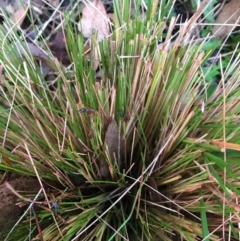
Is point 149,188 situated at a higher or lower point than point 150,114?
lower

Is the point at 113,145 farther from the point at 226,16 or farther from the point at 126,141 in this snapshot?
the point at 226,16

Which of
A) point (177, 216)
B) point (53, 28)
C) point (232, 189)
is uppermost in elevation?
point (53, 28)

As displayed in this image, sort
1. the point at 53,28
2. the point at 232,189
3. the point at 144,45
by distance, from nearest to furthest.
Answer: the point at 232,189, the point at 144,45, the point at 53,28

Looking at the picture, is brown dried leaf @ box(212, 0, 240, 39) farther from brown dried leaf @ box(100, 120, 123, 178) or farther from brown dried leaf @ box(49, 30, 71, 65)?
brown dried leaf @ box(100, 120, 123, 178)

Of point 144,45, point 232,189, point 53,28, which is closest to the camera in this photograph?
point 232,189

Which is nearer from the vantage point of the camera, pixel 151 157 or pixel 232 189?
pixel 232 189

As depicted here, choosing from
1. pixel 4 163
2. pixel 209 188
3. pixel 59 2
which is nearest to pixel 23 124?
pixel 4 163

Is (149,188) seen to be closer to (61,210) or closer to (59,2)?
(61,210)

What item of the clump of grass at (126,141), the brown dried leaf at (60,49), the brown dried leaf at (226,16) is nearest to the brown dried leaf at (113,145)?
the clump of grass at (126,141)

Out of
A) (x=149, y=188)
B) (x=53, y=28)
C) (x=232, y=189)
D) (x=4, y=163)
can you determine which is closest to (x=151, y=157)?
(x=149, y=188)

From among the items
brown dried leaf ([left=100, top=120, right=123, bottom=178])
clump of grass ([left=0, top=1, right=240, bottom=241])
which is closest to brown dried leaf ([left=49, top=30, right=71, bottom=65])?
clump of grass ([left=0, top=1, right=240, bottom=241])
